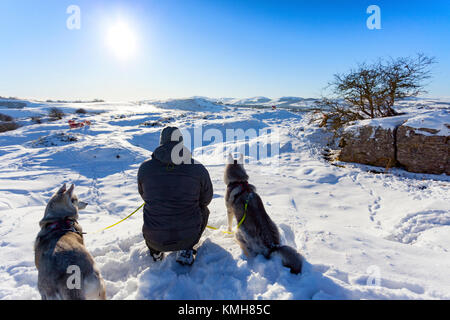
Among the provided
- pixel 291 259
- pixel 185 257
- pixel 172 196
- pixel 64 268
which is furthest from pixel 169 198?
pixel 291 259

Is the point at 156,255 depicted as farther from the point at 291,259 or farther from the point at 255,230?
the point at 291,259

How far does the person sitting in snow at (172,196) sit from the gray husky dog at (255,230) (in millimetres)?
689

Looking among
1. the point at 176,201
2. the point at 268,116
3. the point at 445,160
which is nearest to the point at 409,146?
the point at 445,160

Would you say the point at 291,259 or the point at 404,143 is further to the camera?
the point at 404,143

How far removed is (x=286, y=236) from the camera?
11.3 feet

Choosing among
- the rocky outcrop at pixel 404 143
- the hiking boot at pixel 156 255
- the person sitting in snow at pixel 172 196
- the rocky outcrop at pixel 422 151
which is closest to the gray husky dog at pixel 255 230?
the person sitting in snow at pixel 172 196

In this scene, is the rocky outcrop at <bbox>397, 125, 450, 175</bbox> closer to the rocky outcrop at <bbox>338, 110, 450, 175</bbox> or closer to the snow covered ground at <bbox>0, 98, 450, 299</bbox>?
the rocky outcrop at <bbox>338, 110, 450, 175</bbox>

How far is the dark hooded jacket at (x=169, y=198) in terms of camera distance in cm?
249

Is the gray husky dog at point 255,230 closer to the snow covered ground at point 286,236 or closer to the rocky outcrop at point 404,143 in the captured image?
the snow covered ground at point 286,236

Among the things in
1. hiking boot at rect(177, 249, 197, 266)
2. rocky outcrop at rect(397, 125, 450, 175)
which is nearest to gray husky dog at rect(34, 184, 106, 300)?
hiking boot at rect(177, 249, 197, 266)

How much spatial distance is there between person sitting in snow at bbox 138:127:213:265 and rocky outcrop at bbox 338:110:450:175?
7.76 metres

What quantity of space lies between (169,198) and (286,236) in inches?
87.5

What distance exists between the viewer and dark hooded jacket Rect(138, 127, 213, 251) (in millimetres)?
2487
